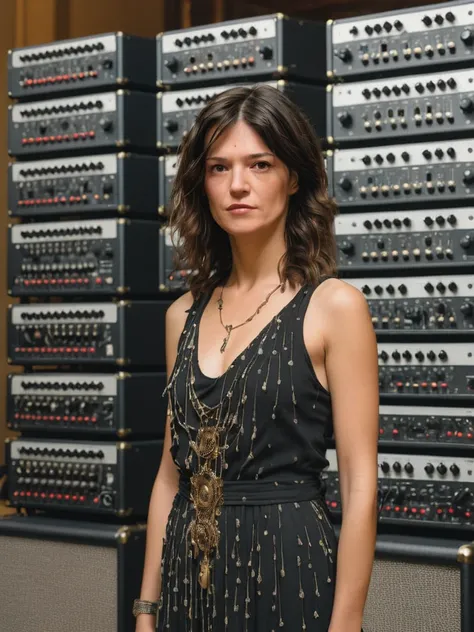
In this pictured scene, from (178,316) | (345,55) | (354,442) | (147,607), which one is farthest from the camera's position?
(345,55)

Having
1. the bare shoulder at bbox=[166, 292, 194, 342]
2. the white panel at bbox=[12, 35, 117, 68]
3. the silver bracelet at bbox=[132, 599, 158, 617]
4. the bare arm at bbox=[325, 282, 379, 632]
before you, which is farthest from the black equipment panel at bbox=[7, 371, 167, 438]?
the bare arm at bbox=[325, 282, 379, 632]

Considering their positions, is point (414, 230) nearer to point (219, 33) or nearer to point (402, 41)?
point (402, 41)

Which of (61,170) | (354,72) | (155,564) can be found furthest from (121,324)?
(155,564)

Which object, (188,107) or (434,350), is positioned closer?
(434,350)

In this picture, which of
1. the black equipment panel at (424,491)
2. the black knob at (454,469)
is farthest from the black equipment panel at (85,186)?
the black knob at (454,469)

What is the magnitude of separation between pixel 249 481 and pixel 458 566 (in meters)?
1.67

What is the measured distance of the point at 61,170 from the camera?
16.0 feet

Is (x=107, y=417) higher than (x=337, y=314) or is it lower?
lower

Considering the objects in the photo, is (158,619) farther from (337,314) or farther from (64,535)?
(64,535)

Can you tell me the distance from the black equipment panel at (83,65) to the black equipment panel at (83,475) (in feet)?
4.49

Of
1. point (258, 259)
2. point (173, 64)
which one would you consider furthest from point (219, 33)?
point (258, 259)

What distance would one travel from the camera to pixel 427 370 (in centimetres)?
416

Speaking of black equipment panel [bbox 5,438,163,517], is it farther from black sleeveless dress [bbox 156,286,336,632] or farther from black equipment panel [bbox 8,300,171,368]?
black sleeveless dress [bbox 156,286,336,632]

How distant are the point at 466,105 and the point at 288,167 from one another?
1703 mm
